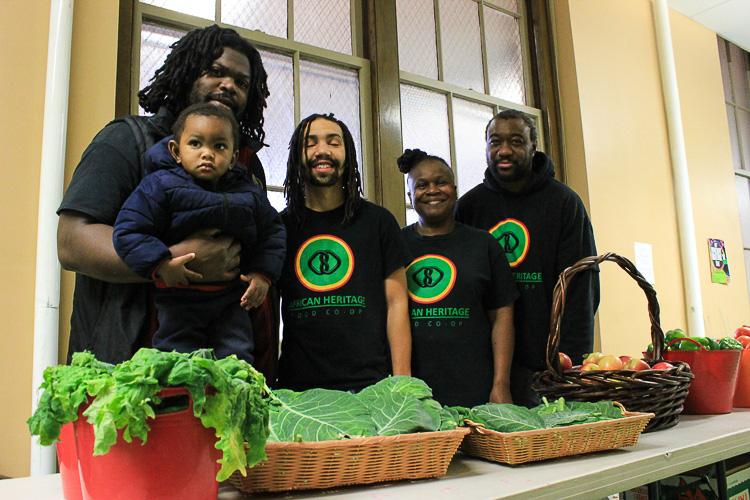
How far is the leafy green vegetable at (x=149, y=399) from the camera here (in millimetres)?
651

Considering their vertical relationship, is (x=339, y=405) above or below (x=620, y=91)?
below

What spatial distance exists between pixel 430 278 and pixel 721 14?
4.74 metres

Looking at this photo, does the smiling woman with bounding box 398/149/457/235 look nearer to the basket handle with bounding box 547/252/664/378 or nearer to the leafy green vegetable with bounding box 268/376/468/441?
the basket handle with bounding box 547/252/664/378

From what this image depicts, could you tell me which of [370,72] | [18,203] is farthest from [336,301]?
[370,72]

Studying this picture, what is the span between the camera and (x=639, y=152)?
4262 mm

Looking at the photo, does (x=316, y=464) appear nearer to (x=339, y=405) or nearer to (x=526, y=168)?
(x=339, y=405)

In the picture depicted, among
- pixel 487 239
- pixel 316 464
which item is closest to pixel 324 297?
pixel 487 239

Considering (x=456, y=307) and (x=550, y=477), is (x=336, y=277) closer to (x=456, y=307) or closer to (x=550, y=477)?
(x=456, y=307)

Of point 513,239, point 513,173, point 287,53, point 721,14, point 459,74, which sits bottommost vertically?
point 513,239

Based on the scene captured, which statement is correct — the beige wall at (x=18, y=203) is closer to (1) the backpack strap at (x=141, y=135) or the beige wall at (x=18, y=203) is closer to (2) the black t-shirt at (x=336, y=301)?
(1) the backpack strap at (x=141, y=135)

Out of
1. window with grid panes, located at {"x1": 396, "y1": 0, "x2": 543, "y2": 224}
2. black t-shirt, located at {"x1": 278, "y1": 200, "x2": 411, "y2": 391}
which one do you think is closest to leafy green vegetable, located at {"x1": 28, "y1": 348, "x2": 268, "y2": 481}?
black t-shirt, located at {"x1": 278, "y1": 200, "x2": 411, "y2": 391}

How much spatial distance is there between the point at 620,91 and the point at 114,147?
384 cm

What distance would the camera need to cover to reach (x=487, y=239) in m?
1.98

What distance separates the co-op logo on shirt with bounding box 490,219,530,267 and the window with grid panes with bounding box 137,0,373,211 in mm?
996
